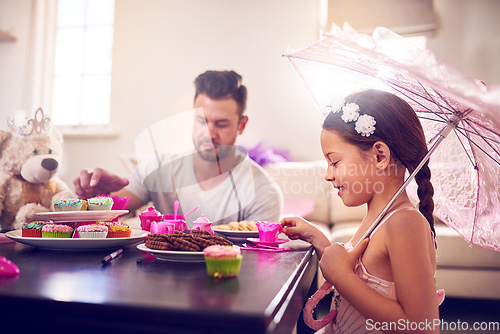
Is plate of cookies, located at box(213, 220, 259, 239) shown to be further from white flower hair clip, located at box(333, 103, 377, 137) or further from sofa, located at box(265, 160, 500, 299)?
sofa, located at box(265, 160, 500, 299)


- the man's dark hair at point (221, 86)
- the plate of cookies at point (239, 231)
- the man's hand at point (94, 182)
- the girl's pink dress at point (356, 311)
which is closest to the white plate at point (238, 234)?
the plate of cookies at point (239, 231)

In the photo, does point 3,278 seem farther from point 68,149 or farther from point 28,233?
point 68,149

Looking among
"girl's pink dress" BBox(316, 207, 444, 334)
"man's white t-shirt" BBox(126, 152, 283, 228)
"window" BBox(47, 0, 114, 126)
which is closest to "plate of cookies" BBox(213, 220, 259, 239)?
"girl's pink dress" BBox(316, 207, 444, 334)

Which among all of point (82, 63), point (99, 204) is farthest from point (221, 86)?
point (82, 63)

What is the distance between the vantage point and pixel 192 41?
11.1ft

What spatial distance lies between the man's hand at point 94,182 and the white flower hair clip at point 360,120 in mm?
835

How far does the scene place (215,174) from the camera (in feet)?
6.00

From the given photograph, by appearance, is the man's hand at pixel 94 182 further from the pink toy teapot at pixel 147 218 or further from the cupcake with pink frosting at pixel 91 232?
the cupcake with pink frosting at pixel 91 232

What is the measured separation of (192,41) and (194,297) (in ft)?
10.7

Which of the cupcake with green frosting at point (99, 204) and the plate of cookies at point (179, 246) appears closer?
the plate of cookies at point (179, 246)

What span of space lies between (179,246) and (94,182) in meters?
0.68

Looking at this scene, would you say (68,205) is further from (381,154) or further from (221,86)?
(221,86)

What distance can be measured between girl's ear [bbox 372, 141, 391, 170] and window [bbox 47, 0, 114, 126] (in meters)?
3.17

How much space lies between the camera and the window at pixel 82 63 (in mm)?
3564
